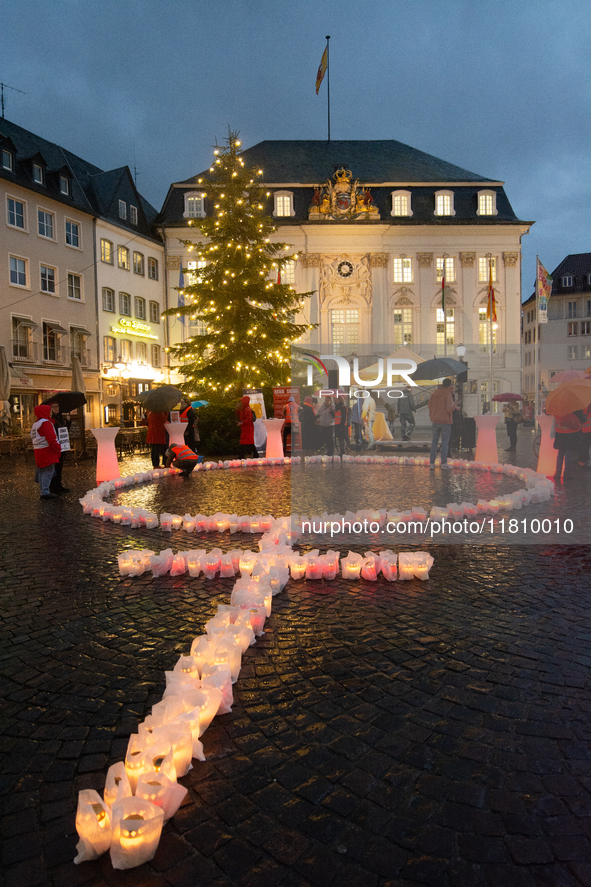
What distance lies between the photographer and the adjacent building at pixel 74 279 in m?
30.0

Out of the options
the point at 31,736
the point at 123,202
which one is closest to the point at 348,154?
the point at 123,202

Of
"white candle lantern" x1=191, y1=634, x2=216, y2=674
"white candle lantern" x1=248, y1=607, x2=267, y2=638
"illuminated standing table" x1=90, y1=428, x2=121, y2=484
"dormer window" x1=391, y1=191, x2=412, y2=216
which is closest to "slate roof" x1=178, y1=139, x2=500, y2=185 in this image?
"dormer window" x1=391, y1=191, x2=412, y2=216

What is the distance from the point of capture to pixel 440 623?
415 cm

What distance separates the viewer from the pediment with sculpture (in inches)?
1592

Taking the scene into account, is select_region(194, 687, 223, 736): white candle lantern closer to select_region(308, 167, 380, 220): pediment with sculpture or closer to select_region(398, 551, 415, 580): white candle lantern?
select_region(398, 551, 415, 580): white candle lantern

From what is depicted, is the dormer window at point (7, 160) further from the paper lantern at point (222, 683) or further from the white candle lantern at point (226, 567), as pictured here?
the paper lantern at point (222, 683)

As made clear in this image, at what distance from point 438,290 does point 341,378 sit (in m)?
37.1

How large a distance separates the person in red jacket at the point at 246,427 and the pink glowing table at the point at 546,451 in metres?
8.95

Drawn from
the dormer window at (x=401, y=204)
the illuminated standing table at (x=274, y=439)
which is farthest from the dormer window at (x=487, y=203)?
the illuminated standing table at (x=274, y=439)

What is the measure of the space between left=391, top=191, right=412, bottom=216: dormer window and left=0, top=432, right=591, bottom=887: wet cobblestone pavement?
40460mm

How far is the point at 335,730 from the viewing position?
111 inches

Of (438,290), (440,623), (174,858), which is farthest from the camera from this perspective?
(438,290)

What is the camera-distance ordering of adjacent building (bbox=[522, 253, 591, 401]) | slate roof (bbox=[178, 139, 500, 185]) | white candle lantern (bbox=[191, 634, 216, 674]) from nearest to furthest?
white candle lantern (bbox=[191, 634, 216, 674]) → adjacent building (bbox=[522, 253, 591, 401]) → slate roof (bbox=[178, 139, 500, 185])

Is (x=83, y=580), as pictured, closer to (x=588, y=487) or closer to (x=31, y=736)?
(x=31, y=736)
